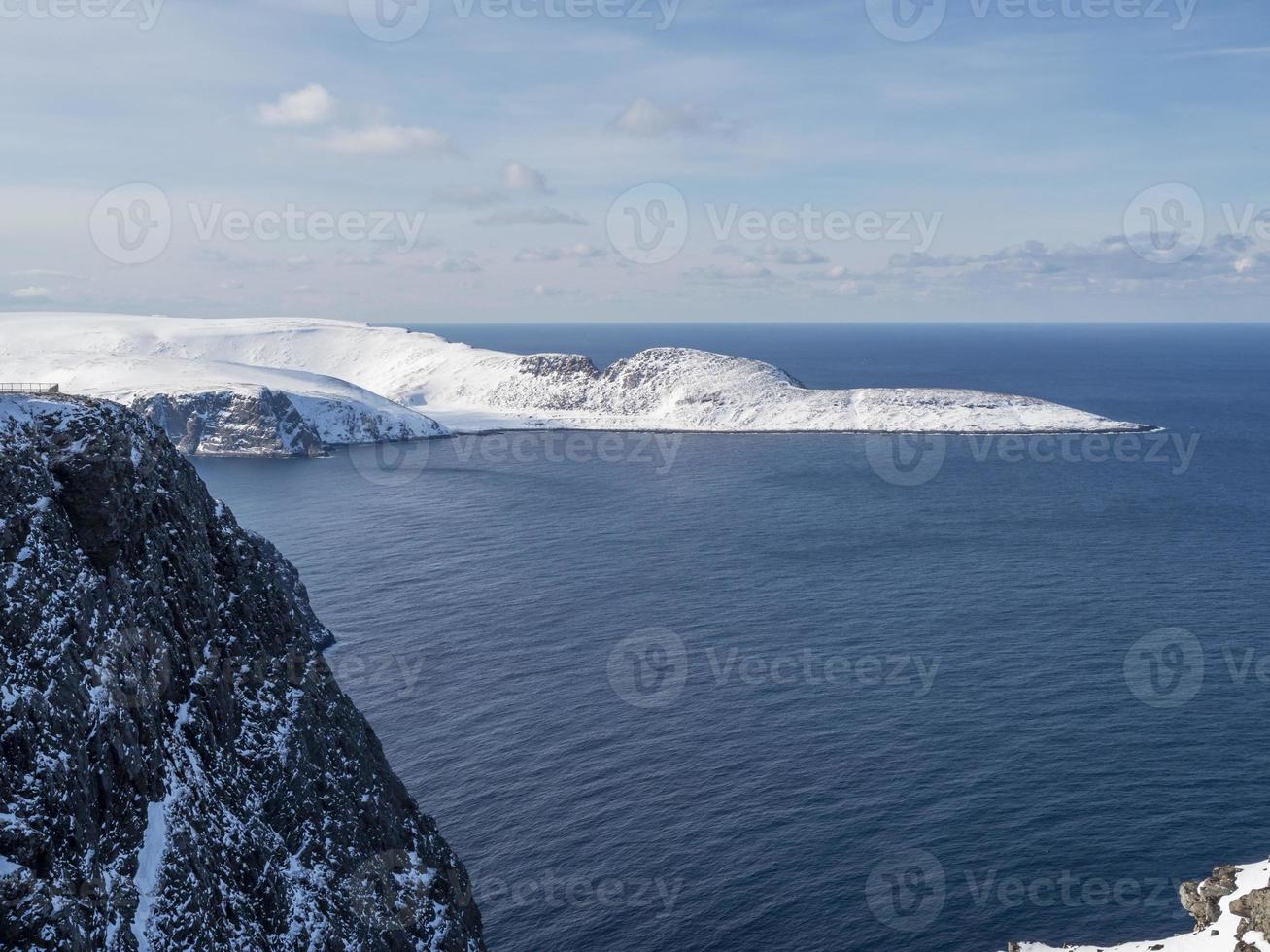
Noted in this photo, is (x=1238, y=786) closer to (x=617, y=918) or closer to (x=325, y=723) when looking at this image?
(x=617, y=918)

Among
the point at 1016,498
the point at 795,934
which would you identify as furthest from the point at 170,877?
the point at 1016,498
